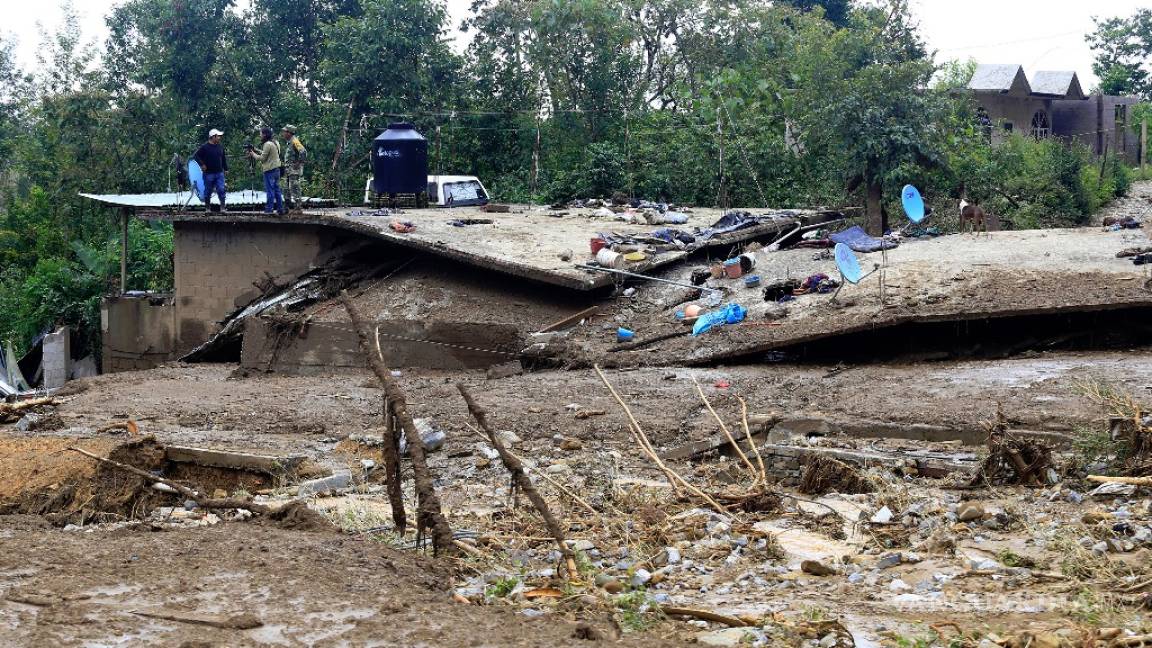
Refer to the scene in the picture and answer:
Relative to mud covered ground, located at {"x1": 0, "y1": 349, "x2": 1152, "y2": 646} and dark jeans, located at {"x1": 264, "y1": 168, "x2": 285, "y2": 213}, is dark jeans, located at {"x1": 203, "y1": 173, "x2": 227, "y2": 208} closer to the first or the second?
dark jeans, located at {"x1": 264, "y1": 168, "x2": 285, "y2": 213}

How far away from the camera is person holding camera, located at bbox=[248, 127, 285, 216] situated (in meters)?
17.7

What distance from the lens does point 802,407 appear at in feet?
37.7

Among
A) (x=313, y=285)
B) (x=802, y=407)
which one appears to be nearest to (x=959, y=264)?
(x=802, y=407)

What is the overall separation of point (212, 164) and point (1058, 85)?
25.1 m

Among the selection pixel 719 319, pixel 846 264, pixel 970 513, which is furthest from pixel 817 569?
pixel 719 319

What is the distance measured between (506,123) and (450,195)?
18.6 feet

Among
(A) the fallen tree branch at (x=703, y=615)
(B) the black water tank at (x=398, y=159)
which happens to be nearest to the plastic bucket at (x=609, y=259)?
(B) the black water tank at (x=398, y=159)

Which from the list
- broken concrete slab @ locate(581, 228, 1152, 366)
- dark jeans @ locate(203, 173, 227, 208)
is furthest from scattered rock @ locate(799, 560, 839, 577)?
dark jeans @ locate(203, 173, 227, 208)

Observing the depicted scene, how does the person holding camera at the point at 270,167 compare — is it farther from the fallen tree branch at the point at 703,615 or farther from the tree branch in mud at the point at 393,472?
the fallen tree branch at the point at 703,615

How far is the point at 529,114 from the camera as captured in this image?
92.0 feet

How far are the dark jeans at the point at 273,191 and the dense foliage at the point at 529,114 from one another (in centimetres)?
576

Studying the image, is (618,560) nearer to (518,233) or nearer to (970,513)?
(970,513)

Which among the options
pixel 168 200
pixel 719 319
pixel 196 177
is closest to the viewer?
pixel 719 319

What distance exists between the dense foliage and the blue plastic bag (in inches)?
350
